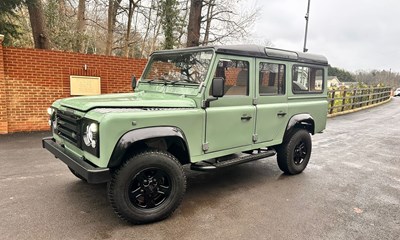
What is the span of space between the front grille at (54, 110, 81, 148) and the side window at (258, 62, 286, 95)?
259 centimetres

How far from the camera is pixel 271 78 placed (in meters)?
4.49

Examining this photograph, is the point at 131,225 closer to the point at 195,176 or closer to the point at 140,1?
the point at 195,176

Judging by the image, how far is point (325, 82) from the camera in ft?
18.3

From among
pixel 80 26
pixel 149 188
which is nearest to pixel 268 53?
pixel 149 188

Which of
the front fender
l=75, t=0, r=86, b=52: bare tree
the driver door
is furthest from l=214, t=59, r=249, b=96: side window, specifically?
l=75, t=0, r=86, b=52: bare tree

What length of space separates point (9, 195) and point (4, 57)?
4.52 metres

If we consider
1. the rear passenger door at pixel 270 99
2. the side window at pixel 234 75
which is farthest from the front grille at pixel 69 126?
the rear passenger door at pixel 270 99

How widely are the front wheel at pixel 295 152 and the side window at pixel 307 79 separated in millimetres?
766

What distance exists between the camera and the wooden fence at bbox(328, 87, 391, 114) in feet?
45.8

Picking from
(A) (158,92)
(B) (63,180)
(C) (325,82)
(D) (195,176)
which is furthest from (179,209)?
(C) (325,82)

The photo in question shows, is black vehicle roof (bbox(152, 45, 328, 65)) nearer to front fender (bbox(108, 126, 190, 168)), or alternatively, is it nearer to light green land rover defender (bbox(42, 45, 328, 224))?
light green land rover defender (bbox(42, 45, 328, 224))

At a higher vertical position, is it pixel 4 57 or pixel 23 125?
pixel 4 57

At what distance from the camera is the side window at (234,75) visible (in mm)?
3809

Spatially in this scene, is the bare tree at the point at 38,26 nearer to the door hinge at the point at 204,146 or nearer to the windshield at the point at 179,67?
the windshield at the point at 179,67
